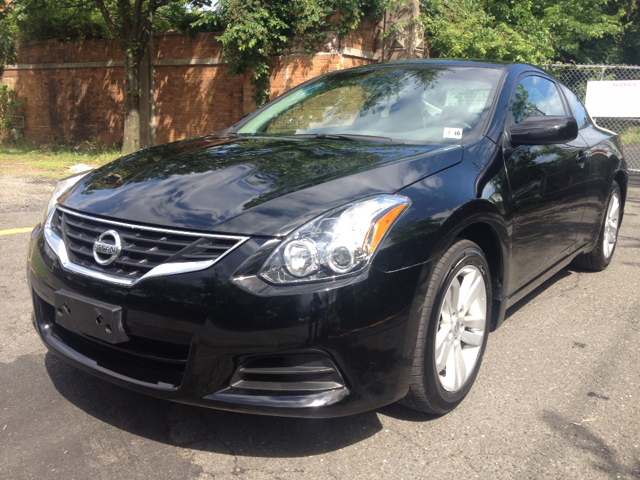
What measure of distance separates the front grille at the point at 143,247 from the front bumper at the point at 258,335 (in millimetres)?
63

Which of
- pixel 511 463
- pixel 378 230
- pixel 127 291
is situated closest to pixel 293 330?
pixel 378 230

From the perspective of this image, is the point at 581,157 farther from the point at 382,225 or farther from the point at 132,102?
the point at 132,102

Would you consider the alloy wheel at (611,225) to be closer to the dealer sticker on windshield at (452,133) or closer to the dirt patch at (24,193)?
the dealer sticker on windshield at (452,133)

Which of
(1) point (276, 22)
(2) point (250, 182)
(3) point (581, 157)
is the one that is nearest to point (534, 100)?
(3) point (581, 157)

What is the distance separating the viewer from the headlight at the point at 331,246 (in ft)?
6.73

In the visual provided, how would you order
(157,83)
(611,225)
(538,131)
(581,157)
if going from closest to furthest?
(538,131) < (581,157) < (611,225) < (157,83)

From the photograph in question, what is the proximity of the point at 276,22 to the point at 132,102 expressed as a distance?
418 centimetres

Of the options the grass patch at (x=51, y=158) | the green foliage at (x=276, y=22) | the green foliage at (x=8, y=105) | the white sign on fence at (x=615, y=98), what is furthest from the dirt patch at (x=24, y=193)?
the green foliage at (x=8, y=105)

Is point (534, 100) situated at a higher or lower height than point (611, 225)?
higher

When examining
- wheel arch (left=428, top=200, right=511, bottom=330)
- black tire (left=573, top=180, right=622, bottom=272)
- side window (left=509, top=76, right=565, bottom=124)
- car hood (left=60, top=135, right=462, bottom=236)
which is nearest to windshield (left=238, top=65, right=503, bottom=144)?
side window (left=509, top=76, right=565, bottom=124)

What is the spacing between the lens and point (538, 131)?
3031 mm

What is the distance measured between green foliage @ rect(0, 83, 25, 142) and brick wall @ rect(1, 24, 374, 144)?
25cm

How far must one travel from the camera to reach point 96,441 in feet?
7.78

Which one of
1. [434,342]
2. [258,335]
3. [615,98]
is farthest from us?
[615,98]
